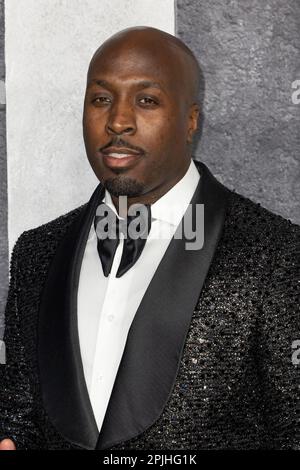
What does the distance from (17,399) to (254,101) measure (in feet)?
3.31

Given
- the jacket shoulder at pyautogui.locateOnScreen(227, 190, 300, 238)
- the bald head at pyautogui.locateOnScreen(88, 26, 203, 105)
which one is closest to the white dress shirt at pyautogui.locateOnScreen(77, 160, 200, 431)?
the jacket shoulder at pyautogui.locateOnScreen(227, 190, 300, 238)

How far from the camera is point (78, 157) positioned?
271cm

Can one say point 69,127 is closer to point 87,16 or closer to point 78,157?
point 78,157

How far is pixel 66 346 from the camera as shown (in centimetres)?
215

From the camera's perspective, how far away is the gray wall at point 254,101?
2611 millimetres

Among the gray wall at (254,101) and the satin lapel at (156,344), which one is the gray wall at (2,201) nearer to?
the gray wall at (254,101)

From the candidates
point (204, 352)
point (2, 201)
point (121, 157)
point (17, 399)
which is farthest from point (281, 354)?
point (2, 201)

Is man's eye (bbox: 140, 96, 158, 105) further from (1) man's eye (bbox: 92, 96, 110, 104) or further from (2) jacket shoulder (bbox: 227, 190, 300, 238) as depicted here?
(2) jacket shoulder (bbox: 227, 190, 300, 238)

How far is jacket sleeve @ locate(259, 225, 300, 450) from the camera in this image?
204 cm

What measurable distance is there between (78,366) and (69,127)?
832mm

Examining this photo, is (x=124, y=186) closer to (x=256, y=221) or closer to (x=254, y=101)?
(x=256, y=221)

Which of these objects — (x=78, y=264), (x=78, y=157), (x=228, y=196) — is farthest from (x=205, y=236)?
(x=78, y=157)

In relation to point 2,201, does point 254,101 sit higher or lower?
higher

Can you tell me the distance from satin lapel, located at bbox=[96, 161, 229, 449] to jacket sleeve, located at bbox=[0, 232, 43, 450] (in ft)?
1.02
